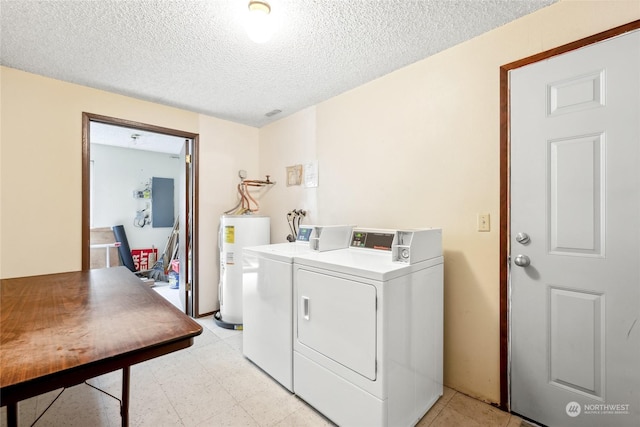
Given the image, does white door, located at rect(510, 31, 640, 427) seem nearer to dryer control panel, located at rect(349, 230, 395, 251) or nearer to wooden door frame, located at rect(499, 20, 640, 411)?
wooden door frame, located at rect(499, 20, 640, 411)

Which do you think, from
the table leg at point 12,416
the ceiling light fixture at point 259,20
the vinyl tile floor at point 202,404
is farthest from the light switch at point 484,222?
the table leg at point 12,416

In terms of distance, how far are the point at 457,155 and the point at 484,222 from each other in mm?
486

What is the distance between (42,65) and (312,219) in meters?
2.53

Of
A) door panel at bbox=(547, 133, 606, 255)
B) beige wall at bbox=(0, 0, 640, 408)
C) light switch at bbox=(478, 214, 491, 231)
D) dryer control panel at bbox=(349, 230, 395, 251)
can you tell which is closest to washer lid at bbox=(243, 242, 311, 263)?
dryer control panel at bbox=(349, 230, 395, 251)

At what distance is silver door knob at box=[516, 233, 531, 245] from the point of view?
65.8 inches

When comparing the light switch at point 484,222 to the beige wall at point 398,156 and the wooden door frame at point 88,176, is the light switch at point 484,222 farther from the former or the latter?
the wooden door frame at point 88,176

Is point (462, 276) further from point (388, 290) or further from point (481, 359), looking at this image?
point (388, 290)

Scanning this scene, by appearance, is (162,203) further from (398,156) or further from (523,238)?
(523,238)

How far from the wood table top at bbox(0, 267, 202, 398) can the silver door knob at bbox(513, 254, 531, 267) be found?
1.75m

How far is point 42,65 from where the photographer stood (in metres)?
2.20

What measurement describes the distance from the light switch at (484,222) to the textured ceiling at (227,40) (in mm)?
1182

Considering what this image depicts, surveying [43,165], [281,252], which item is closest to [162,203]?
[43,165]

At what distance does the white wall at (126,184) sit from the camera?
4.82m

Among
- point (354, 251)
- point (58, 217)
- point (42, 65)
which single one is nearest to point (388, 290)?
point (354, 251)
